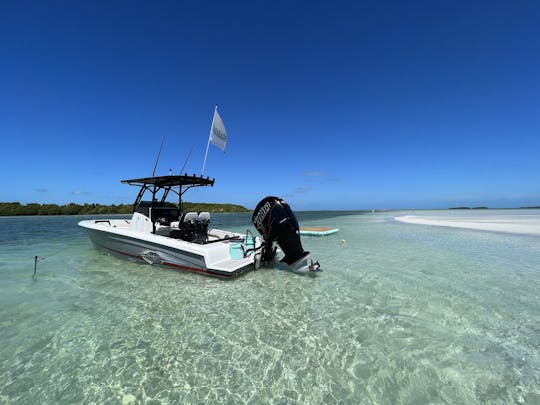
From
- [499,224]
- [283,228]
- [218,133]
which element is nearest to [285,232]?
[283,228]

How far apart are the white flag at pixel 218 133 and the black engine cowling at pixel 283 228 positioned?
3418 millimetres

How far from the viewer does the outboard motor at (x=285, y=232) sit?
7418 millimetres

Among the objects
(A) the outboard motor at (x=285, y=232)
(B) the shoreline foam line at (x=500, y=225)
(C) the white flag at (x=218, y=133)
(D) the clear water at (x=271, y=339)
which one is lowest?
(D) the clear water at (x=271, y=339)

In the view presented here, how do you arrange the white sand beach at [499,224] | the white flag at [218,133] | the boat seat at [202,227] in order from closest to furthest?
the boat seat at [202,227] < the white flag at [218,133] < the white sand beach at [499,224]

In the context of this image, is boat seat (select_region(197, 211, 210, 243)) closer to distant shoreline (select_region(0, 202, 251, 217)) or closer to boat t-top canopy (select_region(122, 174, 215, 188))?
boat t-top canopy (select_region(122, 174, 215, 188))

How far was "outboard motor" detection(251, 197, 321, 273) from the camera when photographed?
7.42 m

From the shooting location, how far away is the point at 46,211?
73.4 m

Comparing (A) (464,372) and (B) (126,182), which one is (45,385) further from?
(B) (126,182)

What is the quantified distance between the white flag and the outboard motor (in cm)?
342

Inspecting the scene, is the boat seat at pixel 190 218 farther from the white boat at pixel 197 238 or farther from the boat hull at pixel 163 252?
the boat hull at pixel 163 252

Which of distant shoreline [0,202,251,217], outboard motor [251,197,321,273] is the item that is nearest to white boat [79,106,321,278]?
outboard motor [251,197,321,273]

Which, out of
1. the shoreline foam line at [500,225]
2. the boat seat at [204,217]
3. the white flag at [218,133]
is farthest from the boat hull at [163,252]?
the shoreline foam line at [500,225]

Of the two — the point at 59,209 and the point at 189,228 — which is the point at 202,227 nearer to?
the point at 189,228

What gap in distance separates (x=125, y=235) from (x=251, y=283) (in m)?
4.94
